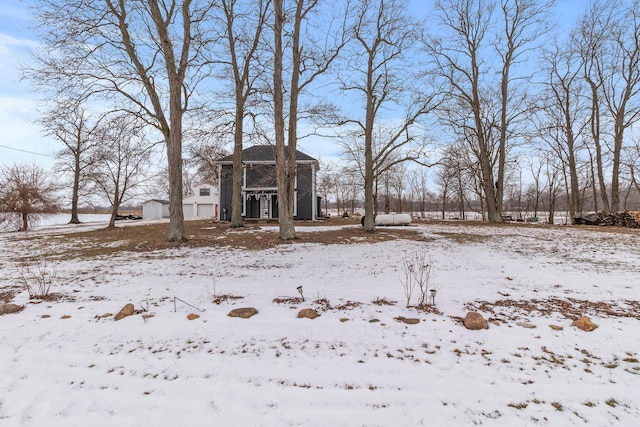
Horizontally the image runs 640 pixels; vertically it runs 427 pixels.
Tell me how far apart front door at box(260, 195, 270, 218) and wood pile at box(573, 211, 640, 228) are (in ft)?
71.5

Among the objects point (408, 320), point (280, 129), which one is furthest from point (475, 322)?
point (280, 129)

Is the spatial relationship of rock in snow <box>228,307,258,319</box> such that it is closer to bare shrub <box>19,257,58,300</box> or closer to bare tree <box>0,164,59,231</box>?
bare shrub <box>19,257,58,300</box>

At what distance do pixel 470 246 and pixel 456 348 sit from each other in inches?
285

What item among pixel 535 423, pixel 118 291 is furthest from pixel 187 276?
pixel 535 423

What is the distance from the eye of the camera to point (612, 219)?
16.7 metres

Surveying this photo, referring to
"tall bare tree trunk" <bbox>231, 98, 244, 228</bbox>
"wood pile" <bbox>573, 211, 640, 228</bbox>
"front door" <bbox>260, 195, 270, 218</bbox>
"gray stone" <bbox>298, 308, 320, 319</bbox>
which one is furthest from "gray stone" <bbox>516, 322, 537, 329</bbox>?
"front door" <bbox>260, 195, 270, 218</bbox>

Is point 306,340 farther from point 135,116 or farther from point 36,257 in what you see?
point 135,116

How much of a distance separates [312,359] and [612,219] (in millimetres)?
22360

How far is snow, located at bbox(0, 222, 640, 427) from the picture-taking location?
209 centimetres

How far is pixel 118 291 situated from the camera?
4.79 meters

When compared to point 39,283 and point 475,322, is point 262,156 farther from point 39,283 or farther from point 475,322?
point 475,322

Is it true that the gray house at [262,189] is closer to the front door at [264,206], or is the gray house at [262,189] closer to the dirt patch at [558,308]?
the front door at [264,206]

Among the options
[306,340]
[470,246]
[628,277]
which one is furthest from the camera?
[470,246]

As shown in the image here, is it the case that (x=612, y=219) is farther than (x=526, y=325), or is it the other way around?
(x=612, y=219)
